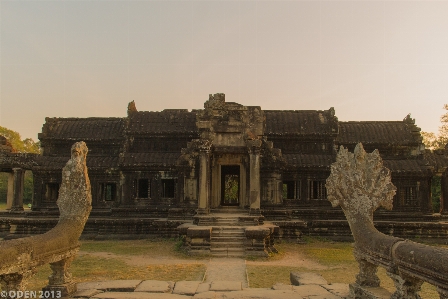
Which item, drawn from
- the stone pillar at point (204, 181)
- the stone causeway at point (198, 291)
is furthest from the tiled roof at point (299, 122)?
the stone causeway at point (198, 291)

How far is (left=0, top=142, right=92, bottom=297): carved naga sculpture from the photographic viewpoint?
20.9 ft

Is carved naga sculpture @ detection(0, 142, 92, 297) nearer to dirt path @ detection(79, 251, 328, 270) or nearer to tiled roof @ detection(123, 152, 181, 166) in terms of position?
dirt path @ detection(79, 251, 328, 270)

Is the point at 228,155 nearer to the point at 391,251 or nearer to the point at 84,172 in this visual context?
the point at 84,172

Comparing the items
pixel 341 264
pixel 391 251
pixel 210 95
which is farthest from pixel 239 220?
pixel 391 251

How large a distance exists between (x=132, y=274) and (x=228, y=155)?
→ 9098mm

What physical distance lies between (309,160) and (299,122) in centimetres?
285

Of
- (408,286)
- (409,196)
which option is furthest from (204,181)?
(408,286)

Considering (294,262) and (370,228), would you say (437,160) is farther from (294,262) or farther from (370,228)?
(370,228)

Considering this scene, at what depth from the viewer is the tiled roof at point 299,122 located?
2331cm

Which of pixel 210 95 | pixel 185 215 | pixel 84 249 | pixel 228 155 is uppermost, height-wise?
pixel 210 95

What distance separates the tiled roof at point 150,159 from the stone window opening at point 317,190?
24.2ft

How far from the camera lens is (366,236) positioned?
7.31 metres

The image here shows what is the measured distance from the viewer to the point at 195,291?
8.45 metres

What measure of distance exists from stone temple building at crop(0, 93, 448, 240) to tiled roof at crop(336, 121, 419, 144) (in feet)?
0.19
